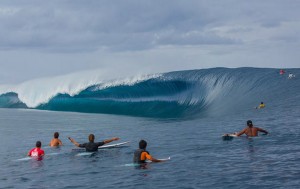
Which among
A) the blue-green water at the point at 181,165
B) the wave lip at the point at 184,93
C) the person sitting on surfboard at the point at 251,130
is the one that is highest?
the wave lip at the point at 184,93

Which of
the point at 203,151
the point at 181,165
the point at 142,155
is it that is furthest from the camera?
the point at 203,151

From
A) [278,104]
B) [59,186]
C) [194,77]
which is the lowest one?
[59,186]

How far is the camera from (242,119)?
28.6 m

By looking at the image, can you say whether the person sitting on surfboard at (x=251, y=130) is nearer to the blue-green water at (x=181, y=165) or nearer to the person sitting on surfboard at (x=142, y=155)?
the blue-green water at (x=181, y=165)

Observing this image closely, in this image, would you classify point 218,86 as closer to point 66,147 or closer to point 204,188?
point 66,147

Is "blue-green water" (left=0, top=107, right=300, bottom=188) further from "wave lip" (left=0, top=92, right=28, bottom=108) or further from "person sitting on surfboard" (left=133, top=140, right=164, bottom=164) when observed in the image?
"wave lip" (left=0, top=92, right=28, bottom=108)

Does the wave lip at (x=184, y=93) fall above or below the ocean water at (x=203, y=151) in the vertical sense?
above

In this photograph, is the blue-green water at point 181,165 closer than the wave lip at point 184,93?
Yes

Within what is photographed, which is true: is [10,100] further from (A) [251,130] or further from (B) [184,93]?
(A) [251,130]

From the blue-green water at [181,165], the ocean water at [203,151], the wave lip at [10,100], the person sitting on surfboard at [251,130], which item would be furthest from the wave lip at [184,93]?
the wave lip at [10,100]

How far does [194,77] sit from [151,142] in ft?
87.7

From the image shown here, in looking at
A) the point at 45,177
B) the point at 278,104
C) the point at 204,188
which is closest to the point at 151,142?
the point at 45,177

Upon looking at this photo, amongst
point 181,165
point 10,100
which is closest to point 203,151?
point 181,165

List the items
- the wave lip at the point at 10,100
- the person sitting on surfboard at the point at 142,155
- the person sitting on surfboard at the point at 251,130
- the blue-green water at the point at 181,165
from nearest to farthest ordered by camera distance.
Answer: the blue-green water at the point at 181,165 → the person sitting on surfboard at the point at 142,155 → the person sitting on surfboard at the point at 251,130 → the wave lip at the point at 10,100
